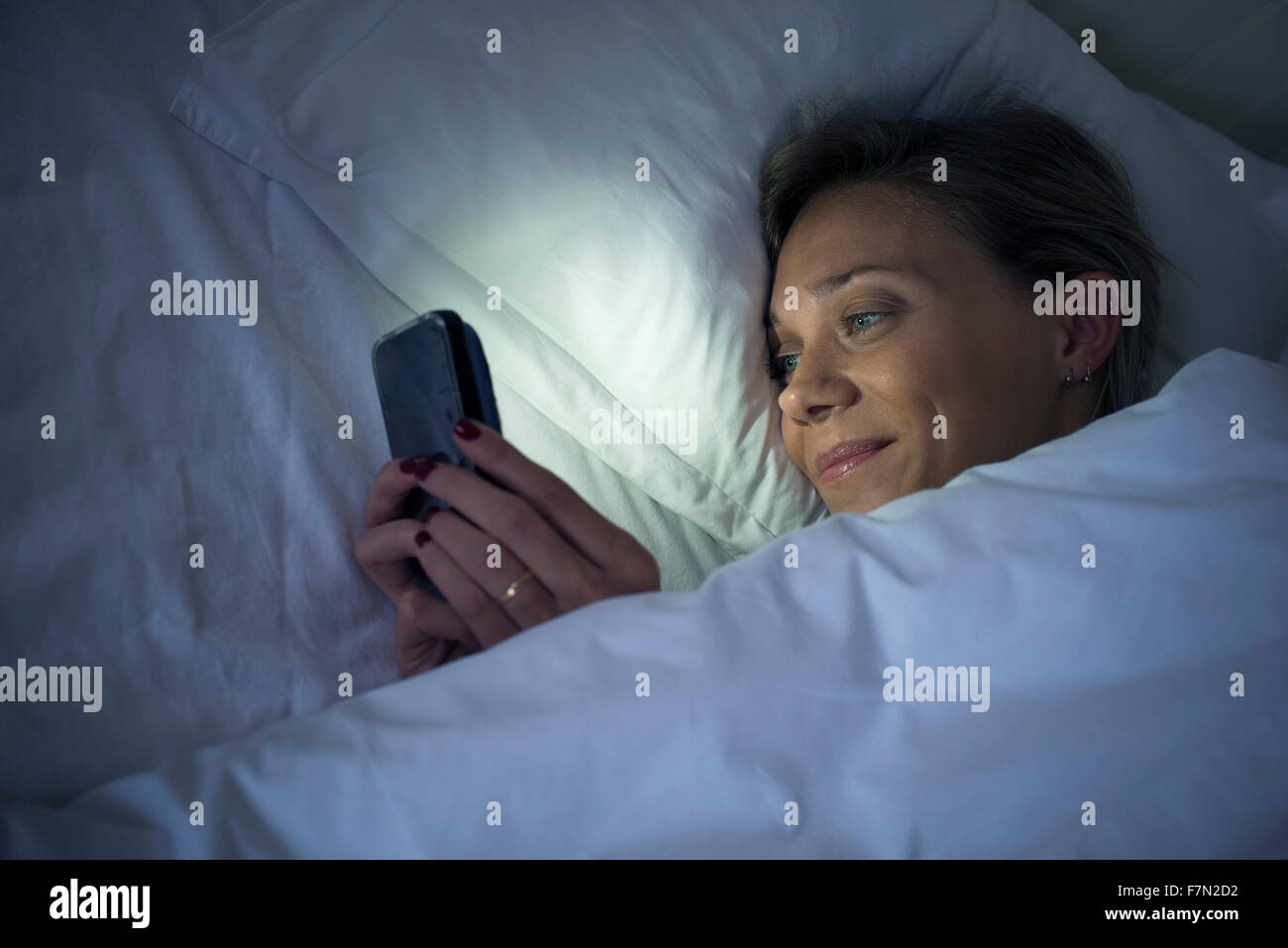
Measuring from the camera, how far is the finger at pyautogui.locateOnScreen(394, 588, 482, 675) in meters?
0.75

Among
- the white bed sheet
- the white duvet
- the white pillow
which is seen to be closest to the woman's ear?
the white pillow

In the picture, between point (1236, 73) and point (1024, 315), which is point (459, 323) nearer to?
point (1024, 315)

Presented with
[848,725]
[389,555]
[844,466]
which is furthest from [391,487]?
[844,466]

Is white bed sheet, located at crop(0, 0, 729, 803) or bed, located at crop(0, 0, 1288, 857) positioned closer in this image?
bed, located at crop(0, 0, 1288, 857)

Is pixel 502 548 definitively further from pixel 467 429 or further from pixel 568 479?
pixel 568 479

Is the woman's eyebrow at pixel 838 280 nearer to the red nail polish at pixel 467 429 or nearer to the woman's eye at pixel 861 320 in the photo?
the woman's eye at pixel 861 320

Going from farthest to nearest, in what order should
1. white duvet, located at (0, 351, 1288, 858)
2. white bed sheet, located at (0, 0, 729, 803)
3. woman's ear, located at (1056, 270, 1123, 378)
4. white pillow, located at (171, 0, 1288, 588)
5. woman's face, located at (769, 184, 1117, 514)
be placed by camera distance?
woman's ear, located at (1056, 270, 1123, 378) → woman's face, located at (769, 184, 1117, 514) → white pillow, located at (171, 0, 1288, 588) → white bed sheet, located at (0, 0, 729, 803) → white duvet, located at (0, 351, 1288, 858)

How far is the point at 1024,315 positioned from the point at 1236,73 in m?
Answer: 0.71

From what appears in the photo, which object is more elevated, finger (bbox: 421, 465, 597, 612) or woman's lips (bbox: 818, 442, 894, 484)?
woman's lips (bbox: 818, 442, 894, 484)

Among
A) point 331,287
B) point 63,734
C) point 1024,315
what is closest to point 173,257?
point 331,287

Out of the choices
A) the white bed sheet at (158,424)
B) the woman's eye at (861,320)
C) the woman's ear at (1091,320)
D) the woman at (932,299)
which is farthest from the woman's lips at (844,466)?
→ the white bed sheet at (158,424)

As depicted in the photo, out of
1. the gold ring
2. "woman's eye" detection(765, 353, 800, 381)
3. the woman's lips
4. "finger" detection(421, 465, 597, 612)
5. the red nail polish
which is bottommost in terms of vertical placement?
the gold ring

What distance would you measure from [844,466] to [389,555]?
549 mm

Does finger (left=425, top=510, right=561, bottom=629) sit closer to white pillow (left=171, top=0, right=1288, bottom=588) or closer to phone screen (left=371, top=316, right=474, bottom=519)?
phone screen (left=371, top=316, right=474, bottom=519)
